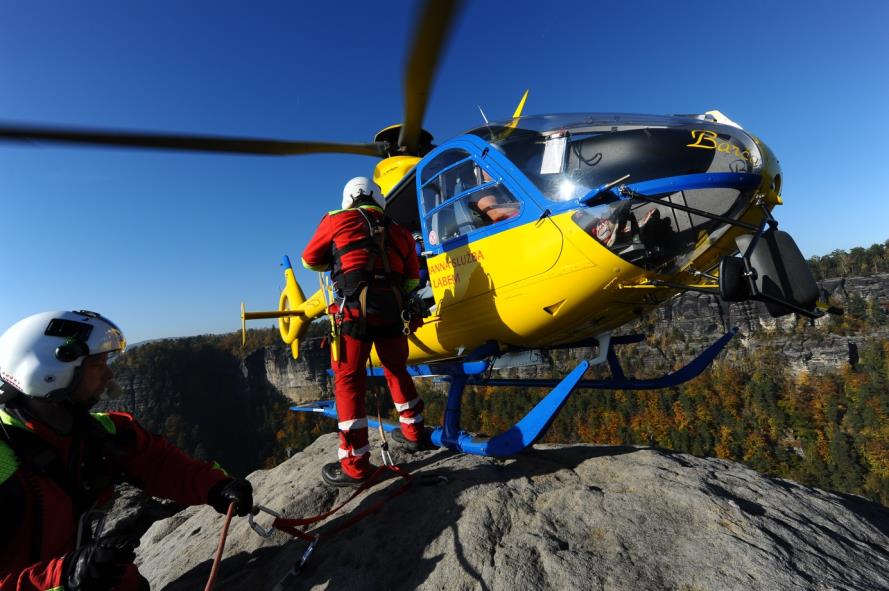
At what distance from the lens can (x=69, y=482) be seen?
2.20m

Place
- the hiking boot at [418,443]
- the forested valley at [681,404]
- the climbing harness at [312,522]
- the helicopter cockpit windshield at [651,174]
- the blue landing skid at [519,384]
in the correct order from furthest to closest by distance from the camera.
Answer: the forested valley at [681,404]
the hiking boot at [418,443]
the blue landing skid at [519,384]
the helicopter cockpit windshield at [651,174]
the climbing harness at [312,522]

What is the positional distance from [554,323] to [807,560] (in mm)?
2136

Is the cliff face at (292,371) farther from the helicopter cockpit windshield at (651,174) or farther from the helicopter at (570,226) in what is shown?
the helicopter cockpit windshield at (651,174)

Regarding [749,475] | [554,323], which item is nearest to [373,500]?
[554,323]

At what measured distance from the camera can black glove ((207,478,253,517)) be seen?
8.17 feet

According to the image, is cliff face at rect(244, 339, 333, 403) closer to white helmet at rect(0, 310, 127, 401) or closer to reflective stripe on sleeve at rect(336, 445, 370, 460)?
reflective stripe on sleeve at rect(336, 445, 370, 460)

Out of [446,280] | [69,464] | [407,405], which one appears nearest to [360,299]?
[446,280]

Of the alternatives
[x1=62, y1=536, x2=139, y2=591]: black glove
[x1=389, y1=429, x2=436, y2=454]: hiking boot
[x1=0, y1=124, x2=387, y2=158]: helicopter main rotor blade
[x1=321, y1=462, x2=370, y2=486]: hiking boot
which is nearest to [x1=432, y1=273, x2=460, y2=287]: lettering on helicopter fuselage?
[x1=389, y1=429, x2=436, y2=454]: hiking boot

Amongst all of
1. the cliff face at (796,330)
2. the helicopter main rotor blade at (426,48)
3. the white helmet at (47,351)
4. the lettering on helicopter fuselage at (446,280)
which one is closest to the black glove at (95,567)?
the white helmet at (47,351)

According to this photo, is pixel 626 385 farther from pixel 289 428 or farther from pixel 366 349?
pixel 289 428

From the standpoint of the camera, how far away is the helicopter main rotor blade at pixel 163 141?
301cm

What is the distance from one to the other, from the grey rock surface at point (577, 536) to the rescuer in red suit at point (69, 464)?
2.63 feet

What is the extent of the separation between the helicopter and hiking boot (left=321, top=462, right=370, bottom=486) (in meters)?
0.94

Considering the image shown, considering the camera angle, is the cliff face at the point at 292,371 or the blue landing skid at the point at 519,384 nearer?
the blue landing skid at the point at 519,384
